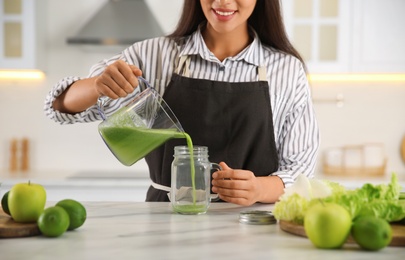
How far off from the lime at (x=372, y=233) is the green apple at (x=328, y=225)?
2 cm

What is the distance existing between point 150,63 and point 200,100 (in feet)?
0.78

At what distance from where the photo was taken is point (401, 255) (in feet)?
4.20

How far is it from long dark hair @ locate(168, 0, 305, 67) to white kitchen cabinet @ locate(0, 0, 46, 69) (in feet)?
5.74

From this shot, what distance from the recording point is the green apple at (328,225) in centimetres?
129

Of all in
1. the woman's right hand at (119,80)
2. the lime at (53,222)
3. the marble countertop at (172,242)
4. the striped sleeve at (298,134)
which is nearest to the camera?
the marble countertop at (172,242)

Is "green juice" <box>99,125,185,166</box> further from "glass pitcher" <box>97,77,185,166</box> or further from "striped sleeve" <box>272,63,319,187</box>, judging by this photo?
"striped sleeve" <box>272,63,319,187</box>

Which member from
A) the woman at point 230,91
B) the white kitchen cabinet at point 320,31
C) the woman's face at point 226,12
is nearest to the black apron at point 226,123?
the woman at point 230,91

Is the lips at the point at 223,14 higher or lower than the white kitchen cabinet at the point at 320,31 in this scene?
lower

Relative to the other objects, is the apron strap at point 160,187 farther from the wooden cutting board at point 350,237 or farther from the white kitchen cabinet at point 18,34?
the white kitchen cabinet at point 18,34

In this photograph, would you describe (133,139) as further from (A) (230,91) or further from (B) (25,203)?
(A) (230,91)

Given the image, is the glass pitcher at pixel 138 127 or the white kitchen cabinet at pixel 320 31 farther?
the white kitchen cabinet at pixel 320 31

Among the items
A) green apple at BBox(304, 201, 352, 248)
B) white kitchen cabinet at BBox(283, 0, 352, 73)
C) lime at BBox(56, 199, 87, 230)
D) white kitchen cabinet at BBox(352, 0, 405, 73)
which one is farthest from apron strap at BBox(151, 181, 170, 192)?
white kitchen cabinet at BBox(352, 0, 405, 73)

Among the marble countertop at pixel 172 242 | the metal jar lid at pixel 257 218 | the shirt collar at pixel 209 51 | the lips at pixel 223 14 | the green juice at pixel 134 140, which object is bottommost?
the marble countertop at pixel 172 242

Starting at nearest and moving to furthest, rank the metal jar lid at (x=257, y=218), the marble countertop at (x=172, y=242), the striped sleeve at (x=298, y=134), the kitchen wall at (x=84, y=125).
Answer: the marble countertop at (x=172, y=242)
the metal jar lid at (x=257, y=218)
the striped sleeve at (x=298, y=134)
the kitchen wall at (x=84, y=125)
